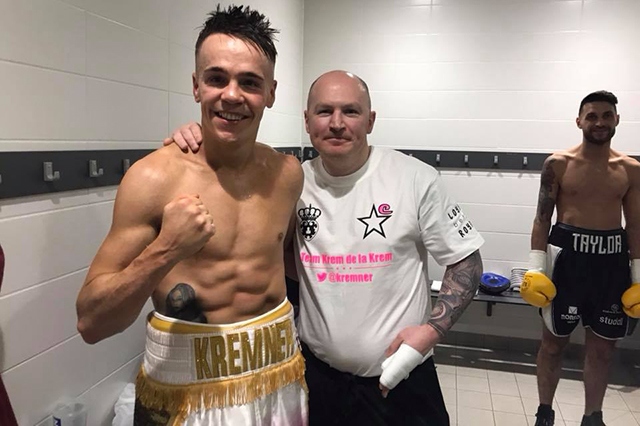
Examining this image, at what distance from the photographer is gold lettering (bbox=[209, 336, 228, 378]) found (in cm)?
129

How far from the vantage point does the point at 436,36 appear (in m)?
3.92

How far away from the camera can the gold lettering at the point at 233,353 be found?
130cm

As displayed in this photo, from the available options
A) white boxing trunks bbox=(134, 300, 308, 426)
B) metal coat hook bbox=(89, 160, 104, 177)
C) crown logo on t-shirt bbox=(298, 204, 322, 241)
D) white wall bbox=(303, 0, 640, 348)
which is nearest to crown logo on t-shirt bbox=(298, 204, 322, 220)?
crown logo on t-shirt bbox=(298, 204, 322, 241)

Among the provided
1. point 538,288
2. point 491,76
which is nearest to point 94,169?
point 538,288

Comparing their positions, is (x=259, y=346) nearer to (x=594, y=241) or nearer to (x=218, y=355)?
(x=218, y=355)

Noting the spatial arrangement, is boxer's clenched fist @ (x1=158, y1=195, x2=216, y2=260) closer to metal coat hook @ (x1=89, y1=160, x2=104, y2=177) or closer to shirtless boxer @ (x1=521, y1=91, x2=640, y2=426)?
metal coat hook @ (x1=89, y1=160, x2=104, y2=177)

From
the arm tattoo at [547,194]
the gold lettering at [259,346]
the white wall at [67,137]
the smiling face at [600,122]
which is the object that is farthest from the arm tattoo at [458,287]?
the smiling face at [600,122]

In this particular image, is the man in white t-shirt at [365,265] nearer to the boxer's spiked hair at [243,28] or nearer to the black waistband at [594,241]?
the boxer's spiked hair at [243,28]

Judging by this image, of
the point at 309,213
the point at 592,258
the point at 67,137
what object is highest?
the point at 67,137

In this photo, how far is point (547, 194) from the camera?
306cm

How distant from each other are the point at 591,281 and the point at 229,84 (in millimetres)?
2495

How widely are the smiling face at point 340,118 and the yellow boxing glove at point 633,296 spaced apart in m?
1.99

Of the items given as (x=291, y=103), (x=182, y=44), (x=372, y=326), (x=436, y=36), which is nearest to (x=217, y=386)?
(x=372, y=326)

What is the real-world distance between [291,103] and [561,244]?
218cm
